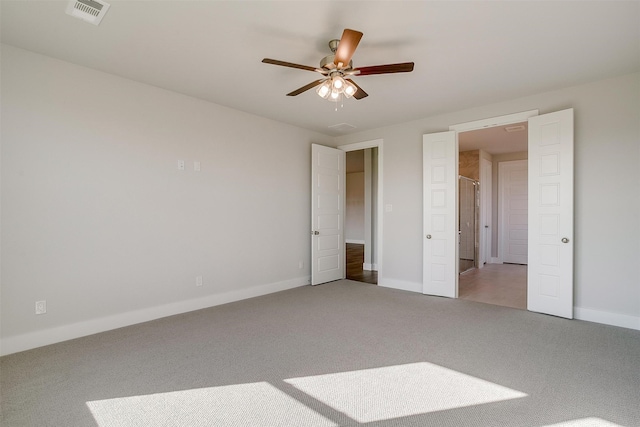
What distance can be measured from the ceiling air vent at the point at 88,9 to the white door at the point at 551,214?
4536 mm

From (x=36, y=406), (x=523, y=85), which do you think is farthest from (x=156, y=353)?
(x=523, y=85)

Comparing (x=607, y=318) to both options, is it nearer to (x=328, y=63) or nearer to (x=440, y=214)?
(x=440, y=214)

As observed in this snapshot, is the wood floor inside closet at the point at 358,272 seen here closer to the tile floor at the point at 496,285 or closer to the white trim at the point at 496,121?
the tile floor at the point at 496,285

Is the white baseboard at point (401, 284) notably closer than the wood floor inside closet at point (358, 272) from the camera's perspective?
Yes

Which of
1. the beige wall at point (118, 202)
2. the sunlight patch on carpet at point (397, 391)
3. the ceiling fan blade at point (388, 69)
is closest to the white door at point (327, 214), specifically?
the beige wall at point (118, 202)

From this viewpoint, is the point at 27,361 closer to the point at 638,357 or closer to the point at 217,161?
the point at 217,161

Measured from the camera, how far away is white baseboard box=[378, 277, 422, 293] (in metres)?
4.98

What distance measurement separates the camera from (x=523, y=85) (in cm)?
365

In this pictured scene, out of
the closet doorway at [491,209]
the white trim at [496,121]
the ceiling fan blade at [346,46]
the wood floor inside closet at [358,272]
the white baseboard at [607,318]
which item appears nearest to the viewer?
the ceiling fan blade at [346,46]

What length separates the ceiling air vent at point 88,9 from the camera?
2246 millimetres

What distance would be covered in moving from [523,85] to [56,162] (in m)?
5.04

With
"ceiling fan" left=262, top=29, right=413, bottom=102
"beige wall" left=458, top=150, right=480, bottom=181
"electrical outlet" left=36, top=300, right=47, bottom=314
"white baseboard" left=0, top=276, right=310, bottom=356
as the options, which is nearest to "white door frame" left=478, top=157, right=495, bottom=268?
"beige wall" left=458, top=150, right=480, bottom=181

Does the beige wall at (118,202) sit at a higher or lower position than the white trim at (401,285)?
higher

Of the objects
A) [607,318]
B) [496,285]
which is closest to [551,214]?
[607,318]
